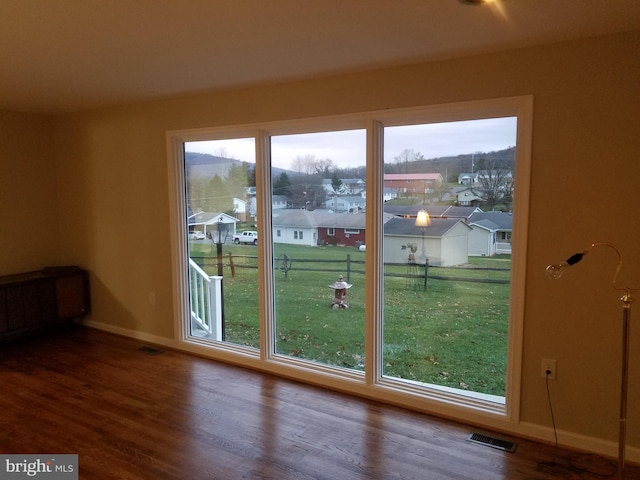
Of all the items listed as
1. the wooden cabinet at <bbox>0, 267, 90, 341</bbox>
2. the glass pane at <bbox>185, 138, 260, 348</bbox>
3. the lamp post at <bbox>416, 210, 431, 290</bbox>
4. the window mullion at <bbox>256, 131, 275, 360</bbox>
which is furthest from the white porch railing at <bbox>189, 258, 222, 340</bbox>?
the lamp post at <bbox>416, 210, 431, 290</bbox>

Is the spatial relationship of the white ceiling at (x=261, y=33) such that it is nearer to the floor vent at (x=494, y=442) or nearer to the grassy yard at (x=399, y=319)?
A: the grassy yard at (x=399, y=319)

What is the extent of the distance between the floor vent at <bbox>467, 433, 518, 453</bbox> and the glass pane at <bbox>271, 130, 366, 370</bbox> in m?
0.95

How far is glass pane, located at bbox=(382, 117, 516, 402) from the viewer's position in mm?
2811

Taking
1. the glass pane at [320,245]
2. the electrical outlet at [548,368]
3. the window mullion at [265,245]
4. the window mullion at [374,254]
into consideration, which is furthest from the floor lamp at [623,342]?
the window mullion at [265,245]

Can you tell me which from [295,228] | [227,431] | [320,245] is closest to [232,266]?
[295,228]

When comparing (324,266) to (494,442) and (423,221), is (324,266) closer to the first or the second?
(423,221)

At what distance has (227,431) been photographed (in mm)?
2789

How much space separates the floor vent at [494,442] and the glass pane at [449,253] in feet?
1.02

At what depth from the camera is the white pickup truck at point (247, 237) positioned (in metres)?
3.75

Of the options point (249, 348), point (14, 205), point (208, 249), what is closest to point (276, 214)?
point (208, 249)

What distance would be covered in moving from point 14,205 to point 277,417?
12.0 feet

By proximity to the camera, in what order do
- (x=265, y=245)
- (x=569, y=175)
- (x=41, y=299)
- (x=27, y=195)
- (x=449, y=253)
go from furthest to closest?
(x=27, y=195) < (x=41, y=299) < (x=265, y=245) < (x=449, y=253) < (x=569, y=175)

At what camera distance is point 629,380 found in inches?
95.7

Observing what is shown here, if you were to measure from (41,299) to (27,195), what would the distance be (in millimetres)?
1150
